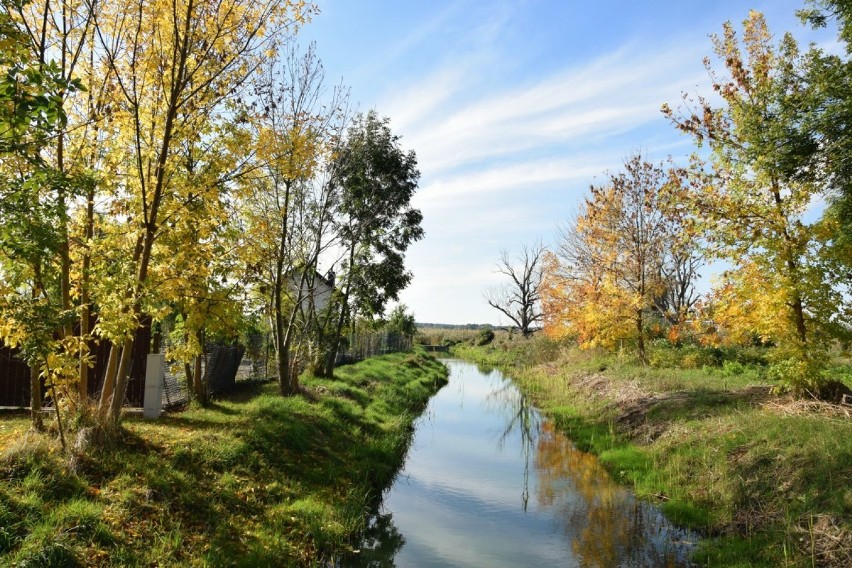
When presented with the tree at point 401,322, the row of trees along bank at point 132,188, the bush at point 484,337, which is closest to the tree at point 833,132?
the row of trees along bank at point 132,188

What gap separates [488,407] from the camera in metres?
20.7

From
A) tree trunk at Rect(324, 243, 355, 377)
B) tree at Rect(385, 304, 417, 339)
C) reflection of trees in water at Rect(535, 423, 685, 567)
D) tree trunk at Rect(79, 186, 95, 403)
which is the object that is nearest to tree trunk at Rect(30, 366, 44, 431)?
tree trunk at Rect(79, 186, 95, 403)

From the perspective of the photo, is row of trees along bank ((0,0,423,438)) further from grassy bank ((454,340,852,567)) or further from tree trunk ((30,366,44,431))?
grassy bank ((454,340,852,567))

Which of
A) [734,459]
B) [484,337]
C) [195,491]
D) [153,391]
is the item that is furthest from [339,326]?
[484,337]

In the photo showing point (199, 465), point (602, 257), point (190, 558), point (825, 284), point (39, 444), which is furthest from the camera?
point (602, 257)

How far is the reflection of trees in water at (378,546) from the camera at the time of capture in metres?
7.01

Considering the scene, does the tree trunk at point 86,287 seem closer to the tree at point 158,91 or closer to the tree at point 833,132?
the tree at point 158,91

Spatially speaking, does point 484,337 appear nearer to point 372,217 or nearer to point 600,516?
point 372,217

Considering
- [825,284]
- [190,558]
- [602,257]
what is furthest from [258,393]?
[602,257]

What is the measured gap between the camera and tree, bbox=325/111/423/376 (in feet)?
60.3

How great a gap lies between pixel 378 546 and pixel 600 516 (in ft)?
11.7

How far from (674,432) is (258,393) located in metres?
9.52

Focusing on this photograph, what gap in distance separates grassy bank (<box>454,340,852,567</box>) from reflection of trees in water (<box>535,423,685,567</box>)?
332 millimetres

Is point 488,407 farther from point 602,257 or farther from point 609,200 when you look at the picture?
point 609,200
